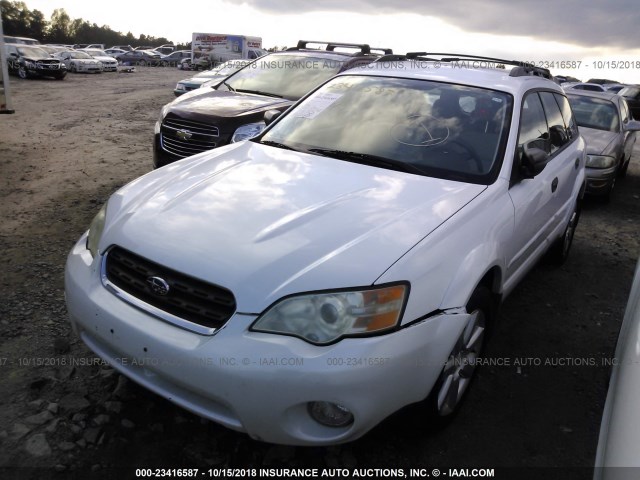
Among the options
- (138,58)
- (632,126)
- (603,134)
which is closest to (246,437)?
(603,134)

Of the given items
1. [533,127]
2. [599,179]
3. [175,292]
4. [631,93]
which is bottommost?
[599,179]

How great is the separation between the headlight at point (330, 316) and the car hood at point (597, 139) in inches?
232

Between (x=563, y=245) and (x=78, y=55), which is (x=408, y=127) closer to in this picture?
(x=563, y=245)

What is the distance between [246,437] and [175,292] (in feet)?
2.66

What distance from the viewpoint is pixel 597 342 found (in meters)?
3.51

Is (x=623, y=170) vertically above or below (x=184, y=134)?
below

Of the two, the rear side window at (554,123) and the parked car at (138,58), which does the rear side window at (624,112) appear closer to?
the rear side window at (554,123)

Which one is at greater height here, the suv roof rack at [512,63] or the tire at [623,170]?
the suv roof rack at [512,63]

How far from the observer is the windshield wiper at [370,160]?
286 cm

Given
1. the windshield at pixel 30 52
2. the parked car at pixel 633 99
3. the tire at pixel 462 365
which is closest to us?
the tire at pixel 462 365

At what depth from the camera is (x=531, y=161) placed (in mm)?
2844

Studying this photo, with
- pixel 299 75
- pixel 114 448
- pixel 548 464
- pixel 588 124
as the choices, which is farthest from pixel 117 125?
pixel 548 464


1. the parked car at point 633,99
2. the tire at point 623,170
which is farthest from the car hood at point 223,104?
the parked car at point 633,99

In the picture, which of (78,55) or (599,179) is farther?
(78,55)
